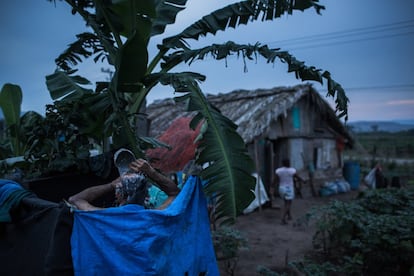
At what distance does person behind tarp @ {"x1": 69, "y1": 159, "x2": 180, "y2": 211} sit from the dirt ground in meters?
2.35

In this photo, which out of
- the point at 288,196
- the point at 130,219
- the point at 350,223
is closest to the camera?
the point at 130,219

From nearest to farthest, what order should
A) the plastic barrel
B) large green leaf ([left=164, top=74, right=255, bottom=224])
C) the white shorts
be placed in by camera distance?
1. large green leaf ([left=164, top=74, right=255, bottom=224])
2. the white shorts
3. the plastic barrel

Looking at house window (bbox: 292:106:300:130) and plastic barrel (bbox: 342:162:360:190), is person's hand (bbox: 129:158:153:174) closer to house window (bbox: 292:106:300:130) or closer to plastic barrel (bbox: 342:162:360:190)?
house window (bbox: 292:106:300:130)

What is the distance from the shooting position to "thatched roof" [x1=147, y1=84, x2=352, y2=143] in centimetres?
1013

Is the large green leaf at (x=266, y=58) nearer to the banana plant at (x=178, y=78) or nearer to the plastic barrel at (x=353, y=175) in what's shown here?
the banana plant at (x=178, y=78)

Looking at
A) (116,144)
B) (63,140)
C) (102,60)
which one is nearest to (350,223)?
(116,144)

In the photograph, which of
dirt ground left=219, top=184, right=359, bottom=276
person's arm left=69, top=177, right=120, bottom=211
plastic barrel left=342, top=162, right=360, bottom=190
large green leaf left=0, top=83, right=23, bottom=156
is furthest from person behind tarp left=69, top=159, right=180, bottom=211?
plastic barrel left=342, top=162, right=360, bottom=190

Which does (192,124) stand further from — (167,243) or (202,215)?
(167,243)

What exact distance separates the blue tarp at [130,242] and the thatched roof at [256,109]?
750 centimetres

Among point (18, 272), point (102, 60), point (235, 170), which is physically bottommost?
point (18, 272)

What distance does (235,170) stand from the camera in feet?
7.52

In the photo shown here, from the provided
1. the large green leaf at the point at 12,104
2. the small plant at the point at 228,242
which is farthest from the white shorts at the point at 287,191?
the large green leaf at the point at 12,104

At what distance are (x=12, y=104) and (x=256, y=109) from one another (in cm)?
752

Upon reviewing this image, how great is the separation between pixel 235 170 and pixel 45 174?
263 centimetres
